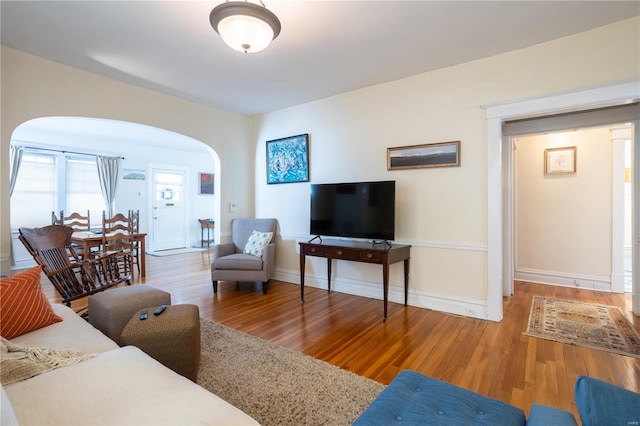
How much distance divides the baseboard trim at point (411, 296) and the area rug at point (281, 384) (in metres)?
1.67

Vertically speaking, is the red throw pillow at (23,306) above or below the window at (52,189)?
below

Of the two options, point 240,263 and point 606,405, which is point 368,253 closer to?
point 240,263

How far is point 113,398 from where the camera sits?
1086 millimetres

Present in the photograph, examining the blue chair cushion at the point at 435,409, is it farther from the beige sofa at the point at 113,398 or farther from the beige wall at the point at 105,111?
the beige wall at the point at 105,111

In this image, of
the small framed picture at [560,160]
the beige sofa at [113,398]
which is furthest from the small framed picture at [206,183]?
the small framed picture at [560,160]

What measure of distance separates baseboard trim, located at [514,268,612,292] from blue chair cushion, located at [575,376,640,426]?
4472 mm

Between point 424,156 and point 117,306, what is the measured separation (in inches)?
128

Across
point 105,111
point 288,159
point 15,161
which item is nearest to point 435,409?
point 288,159

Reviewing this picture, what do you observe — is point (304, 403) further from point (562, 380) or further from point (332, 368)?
point (562, 380)

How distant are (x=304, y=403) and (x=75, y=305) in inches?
131

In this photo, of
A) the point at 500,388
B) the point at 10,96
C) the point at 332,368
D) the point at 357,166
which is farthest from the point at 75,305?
the point at 500,388

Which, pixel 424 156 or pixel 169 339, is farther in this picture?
pixel 424 156

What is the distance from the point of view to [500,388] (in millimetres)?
1928

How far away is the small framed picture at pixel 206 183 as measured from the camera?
27.9 ft
